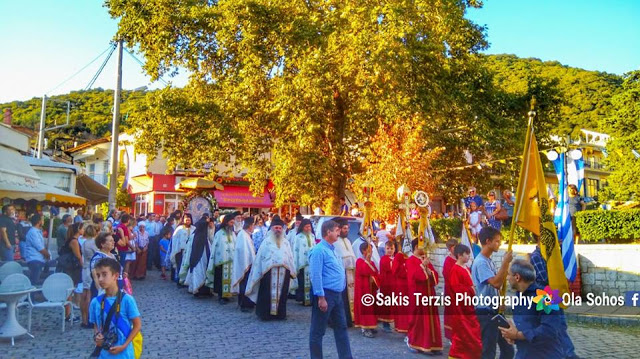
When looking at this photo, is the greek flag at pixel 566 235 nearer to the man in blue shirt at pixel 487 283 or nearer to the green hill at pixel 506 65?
the man in blue shirt at pixel 487 283

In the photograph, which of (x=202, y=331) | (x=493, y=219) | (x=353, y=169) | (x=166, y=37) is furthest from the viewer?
A: (x=353, y=169)

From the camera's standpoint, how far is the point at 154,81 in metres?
20.3

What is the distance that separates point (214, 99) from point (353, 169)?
19.5 ft

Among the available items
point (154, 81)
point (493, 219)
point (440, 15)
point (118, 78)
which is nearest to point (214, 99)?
point (154, 81)

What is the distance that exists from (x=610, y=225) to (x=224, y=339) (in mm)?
10047

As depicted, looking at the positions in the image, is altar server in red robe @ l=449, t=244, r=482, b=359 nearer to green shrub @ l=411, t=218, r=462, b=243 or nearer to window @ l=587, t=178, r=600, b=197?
green shrub @ l=411, t=218, r=462, b=243

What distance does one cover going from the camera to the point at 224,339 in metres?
8.62

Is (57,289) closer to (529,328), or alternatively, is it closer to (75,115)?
(529,328)

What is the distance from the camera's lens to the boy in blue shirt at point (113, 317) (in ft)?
14.7

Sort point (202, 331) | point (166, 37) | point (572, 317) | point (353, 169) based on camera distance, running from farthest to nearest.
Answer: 1. point (353, 169)
2. point (166, 37)
3. point (572, 317)
4. point (202, 331)

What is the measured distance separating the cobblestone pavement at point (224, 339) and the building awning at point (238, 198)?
2693cm

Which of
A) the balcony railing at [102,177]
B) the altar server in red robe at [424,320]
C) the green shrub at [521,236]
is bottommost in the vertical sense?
the altar server in red robe at [424,320]

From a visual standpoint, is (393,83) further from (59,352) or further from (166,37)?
(59,352)

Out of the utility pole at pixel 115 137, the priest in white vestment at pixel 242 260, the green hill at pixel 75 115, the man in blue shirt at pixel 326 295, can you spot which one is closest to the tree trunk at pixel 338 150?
the utility pole at pixel 115 137
